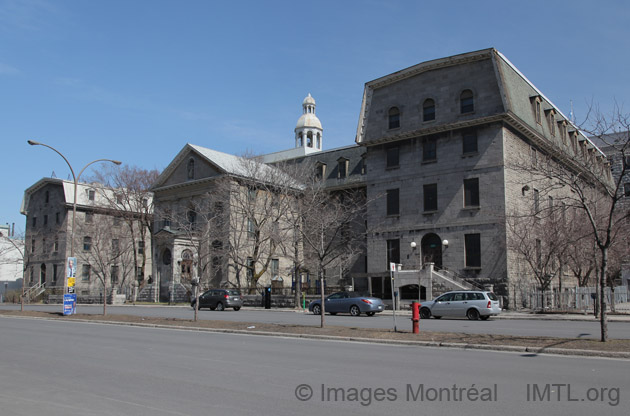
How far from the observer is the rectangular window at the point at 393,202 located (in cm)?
4328

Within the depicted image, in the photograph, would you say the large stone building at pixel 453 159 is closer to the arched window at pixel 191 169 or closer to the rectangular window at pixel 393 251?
the rectangular window at pixel 393 251

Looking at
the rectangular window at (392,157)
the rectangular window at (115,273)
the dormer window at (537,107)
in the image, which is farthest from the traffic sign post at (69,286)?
the rectangular window at (115,273)

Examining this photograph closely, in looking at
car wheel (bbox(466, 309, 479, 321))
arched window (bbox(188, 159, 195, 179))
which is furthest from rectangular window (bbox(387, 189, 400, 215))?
arched window (bbox(188, 159, 195, 179))

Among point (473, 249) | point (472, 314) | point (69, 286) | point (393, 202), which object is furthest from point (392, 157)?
point (69, 286)

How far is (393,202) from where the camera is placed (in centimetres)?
4353

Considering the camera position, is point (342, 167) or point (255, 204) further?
point (342, 167)

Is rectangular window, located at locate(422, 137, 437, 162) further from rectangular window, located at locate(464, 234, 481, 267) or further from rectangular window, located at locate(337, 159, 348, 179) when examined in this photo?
rectangular window, located at locate(337, 159, 348, 179)

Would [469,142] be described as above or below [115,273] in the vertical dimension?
above

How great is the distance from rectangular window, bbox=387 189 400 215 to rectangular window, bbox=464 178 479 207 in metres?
5.62

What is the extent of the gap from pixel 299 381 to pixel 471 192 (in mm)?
Result: 31839

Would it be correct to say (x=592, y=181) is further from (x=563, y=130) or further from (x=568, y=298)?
(x=563, y=130)

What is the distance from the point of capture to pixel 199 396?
28.5 ft

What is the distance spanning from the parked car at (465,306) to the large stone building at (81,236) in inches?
1610

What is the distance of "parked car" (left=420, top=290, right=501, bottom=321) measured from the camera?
27484 mm
